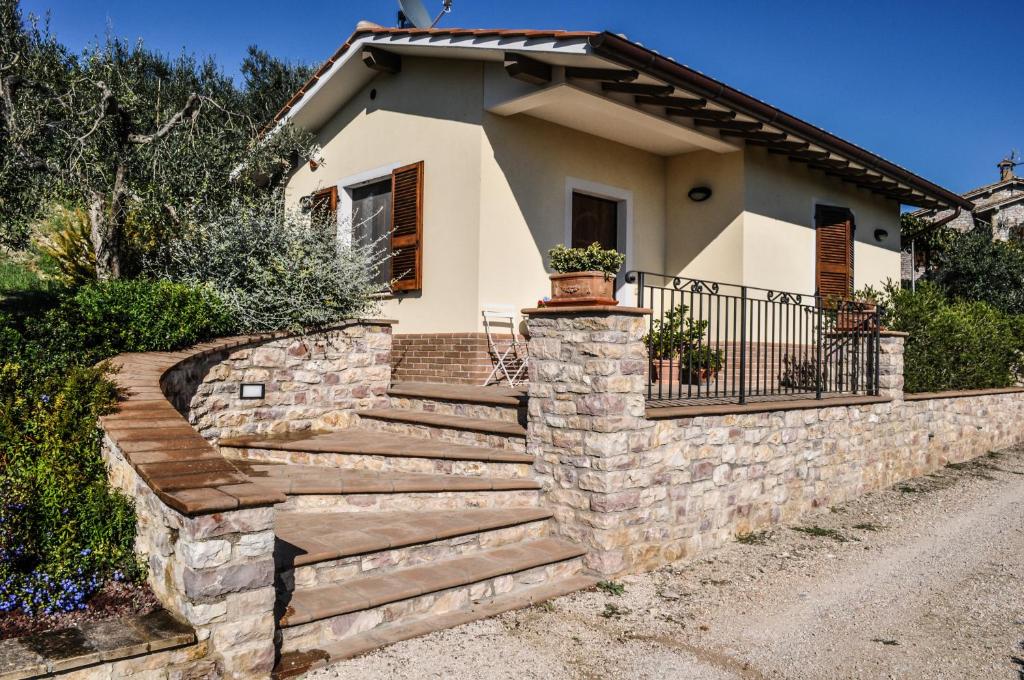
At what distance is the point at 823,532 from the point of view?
6172 millimetres

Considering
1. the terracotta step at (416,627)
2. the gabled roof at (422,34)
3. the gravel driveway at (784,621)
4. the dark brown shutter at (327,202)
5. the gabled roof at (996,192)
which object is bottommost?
the gravel driveway at (784,621)

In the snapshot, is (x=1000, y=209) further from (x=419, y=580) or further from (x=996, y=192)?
(x=419, y=580)

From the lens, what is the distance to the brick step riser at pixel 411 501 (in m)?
4.62

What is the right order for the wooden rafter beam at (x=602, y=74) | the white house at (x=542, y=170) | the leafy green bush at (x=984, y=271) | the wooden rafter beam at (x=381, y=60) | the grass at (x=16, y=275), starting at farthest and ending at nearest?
the leafy green bush at (x=984, y=271), the grass at (x=16, y=275), the wooden rafter beam at (x=381, y=60), the white house at (x=542, y=170), the wooden rafter beam at (x=602, y=74)

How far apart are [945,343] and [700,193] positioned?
3.89 metres

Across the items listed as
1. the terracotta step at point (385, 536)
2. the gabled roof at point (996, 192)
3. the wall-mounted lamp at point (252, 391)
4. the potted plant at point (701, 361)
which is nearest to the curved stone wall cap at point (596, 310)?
the potted plant at point (701, 361)

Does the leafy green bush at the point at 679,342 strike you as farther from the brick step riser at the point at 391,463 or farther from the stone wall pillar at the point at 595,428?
the brick step riser at the point at 391,463

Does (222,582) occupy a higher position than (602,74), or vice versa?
(602,74)

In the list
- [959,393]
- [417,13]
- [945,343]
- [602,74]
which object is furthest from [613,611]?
[417,13]

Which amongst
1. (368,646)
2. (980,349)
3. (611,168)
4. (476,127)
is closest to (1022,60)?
(980,349)

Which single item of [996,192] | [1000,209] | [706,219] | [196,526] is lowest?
[196,526]

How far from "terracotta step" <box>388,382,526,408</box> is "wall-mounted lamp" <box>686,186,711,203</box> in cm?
397

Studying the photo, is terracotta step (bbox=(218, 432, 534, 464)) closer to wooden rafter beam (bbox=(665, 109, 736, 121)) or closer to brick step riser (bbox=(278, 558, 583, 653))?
brick step riser (bbox=(278, 558, 583, 653))

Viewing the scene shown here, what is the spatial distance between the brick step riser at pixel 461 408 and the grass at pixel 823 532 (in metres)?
2.73
